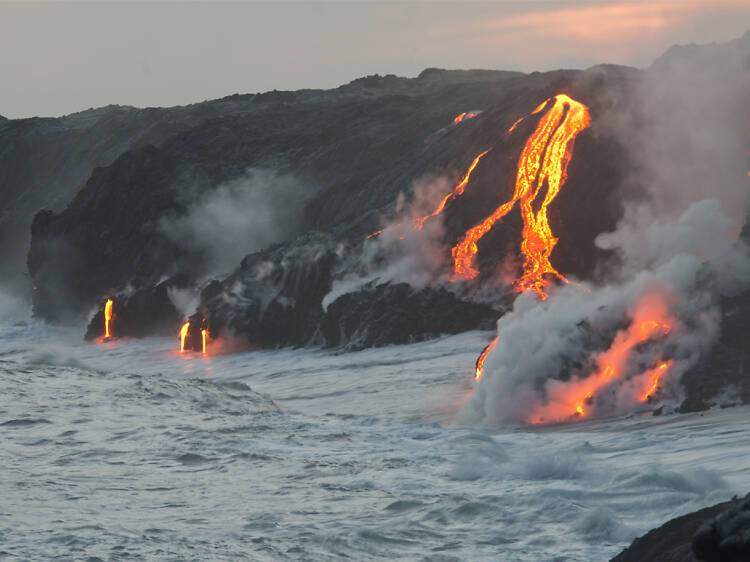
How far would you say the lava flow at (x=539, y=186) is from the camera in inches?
1193

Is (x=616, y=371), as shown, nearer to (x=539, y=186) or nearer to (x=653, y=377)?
(x=653, y=377)

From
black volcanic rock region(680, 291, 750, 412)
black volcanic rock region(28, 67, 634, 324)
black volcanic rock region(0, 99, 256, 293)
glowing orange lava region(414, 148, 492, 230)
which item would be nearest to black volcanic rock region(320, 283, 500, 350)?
black volcanic rock region(28, 67, 634, 324)

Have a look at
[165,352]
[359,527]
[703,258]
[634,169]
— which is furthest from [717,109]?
[359,527]

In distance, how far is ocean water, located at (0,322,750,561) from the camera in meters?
11.1

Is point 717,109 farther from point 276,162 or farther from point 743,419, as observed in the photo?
point 276,162

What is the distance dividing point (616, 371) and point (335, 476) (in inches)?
233

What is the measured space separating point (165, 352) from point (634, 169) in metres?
14.5

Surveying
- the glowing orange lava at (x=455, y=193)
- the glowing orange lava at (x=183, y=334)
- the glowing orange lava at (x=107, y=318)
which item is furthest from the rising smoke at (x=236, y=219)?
the glowing orange lava at (x=455, y=193)

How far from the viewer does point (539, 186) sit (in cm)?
3122

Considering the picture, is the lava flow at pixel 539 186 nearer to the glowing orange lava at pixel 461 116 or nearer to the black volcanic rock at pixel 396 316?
the black volcanic rock at pixel 396 316

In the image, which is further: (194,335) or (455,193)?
(194,335)

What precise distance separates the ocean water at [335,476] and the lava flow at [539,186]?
8.16 metres

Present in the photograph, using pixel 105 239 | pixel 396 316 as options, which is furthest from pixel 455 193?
pixel 105 239

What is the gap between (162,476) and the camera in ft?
47.3
